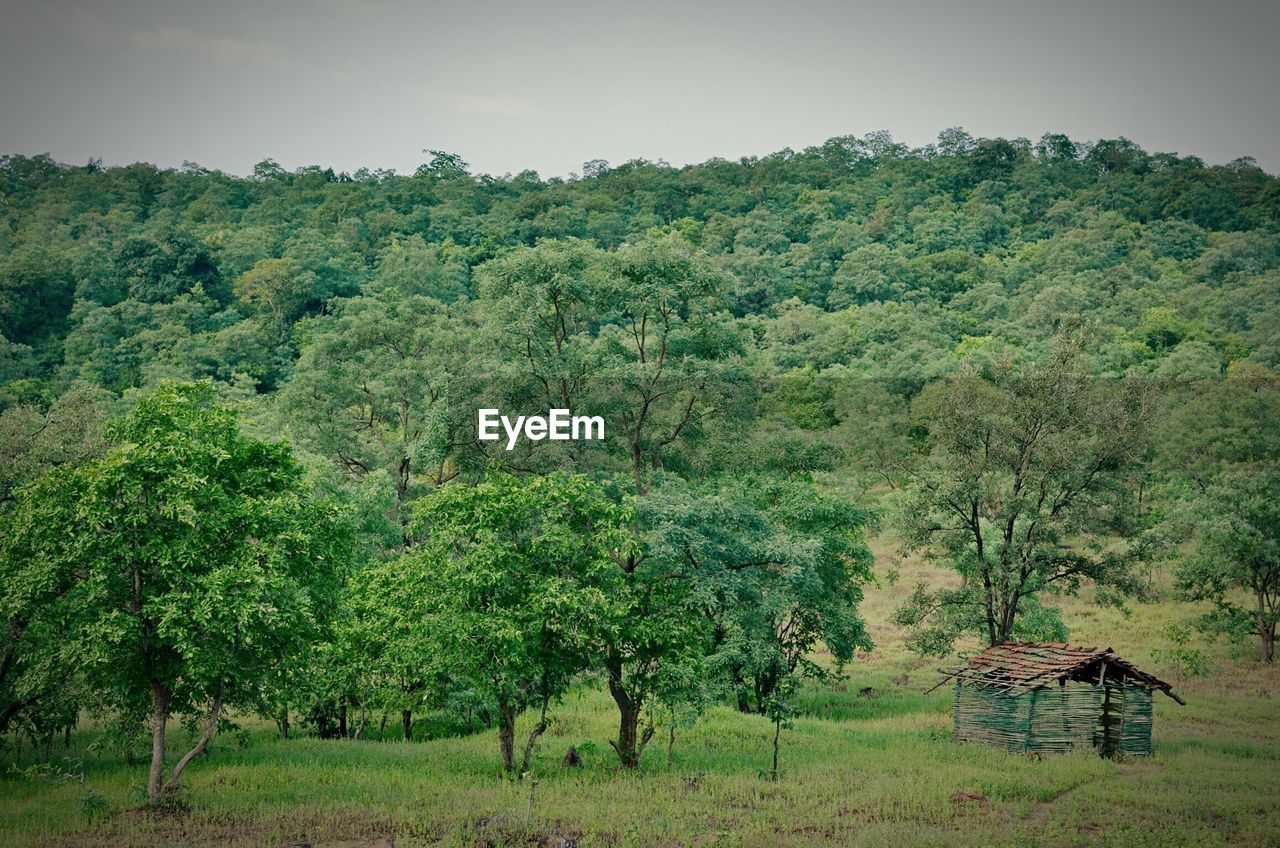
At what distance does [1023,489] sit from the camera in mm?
32969

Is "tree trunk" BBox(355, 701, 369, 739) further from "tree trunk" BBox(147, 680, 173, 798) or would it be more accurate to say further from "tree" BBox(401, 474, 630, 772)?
"tree trunk" BBox(147, 680, 173, 798)

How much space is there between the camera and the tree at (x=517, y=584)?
20859 mm

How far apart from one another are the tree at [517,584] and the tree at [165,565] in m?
3.16

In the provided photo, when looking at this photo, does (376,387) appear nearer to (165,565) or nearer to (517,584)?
(517,584)

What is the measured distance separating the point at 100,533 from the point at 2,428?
8.13 m

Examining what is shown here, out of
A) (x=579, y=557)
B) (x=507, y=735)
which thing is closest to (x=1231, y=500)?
(x=579, y=557)

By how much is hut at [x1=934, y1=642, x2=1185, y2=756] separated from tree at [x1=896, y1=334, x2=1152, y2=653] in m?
5.72

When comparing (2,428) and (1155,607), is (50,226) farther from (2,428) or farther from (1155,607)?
(1155,607)

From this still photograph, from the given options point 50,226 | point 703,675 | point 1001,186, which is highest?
point 1001,186

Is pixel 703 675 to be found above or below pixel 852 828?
above

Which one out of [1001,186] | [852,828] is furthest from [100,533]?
[1001,186]

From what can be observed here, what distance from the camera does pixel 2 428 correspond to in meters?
23.3

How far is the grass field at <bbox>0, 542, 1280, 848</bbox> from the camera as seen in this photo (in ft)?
59.0

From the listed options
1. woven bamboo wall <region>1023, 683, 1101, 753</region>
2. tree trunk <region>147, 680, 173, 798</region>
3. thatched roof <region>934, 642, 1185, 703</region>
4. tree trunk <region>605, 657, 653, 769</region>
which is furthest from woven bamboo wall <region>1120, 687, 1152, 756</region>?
tree trunk <region>147, 680, 173, 798</region>
